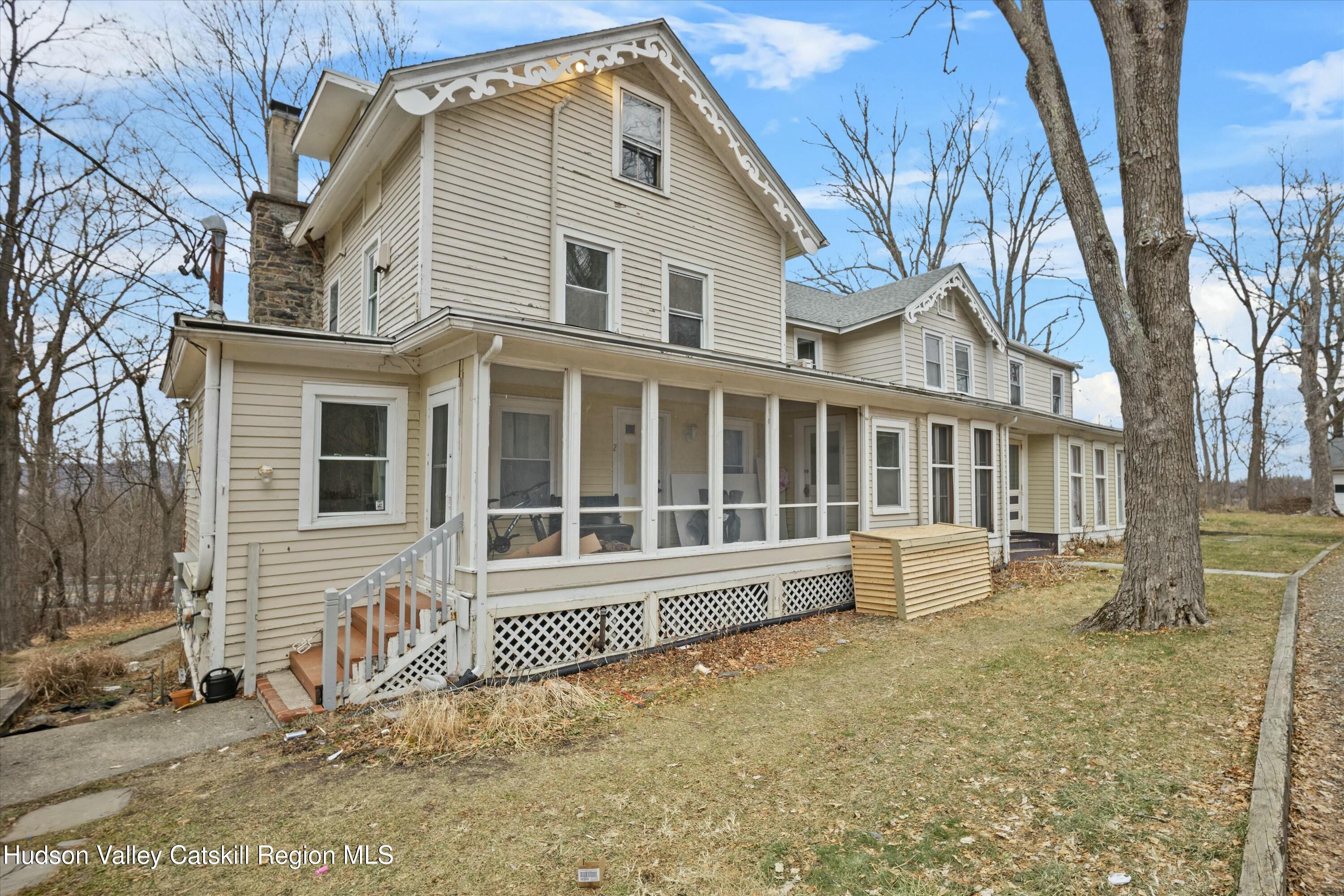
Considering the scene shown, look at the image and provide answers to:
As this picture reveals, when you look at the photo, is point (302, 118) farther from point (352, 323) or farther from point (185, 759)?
point (185, 759)

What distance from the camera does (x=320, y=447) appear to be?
6.78 metres

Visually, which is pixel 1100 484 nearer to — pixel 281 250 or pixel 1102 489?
pixel 1102 489

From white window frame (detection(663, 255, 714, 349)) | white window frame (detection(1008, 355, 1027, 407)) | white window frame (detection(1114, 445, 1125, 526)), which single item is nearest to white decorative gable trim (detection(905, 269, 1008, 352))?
white window frame (detection(1008, 355, 1027, 407))

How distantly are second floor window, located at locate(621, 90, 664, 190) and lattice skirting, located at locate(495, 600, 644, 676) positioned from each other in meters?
6.46

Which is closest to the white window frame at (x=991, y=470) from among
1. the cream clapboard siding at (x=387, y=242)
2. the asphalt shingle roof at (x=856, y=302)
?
the asphalt shingle roof at (x=856, y=302)

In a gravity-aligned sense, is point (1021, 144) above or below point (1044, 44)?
above

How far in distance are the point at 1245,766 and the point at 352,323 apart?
10.9m

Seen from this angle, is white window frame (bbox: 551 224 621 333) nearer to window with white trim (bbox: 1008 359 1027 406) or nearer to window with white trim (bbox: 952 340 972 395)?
window with white trim (bbox: 952 340 972 395)

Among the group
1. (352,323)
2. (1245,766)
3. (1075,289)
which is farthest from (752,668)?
(1075,289)

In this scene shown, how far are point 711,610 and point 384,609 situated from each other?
389 cm

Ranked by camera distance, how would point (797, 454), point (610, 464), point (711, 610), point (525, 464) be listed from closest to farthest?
point (525, 464) < point (711, 610) < point (610, 464) < point (797, 454)

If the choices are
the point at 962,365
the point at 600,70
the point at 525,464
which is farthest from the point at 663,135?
the point at 962,365

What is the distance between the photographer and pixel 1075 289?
25.4 m

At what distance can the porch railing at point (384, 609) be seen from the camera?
5.41 metres
